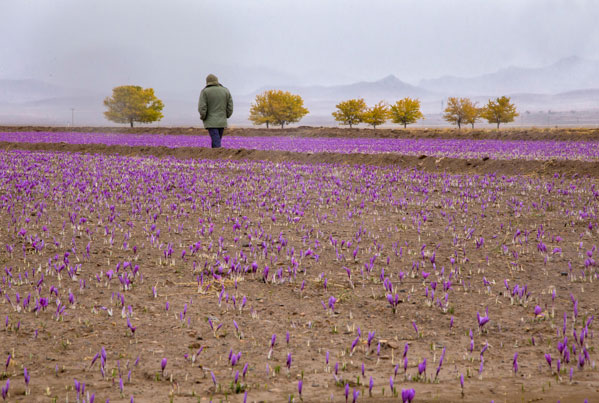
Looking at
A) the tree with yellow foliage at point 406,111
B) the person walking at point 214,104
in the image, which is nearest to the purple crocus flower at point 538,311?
the person walking at point 214,104

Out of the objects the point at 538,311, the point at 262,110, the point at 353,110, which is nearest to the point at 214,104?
the point at 538,311

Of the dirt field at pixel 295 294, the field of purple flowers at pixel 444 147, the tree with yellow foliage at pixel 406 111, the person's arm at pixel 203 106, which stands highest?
the tree with yellow foliage at pixel 406 111

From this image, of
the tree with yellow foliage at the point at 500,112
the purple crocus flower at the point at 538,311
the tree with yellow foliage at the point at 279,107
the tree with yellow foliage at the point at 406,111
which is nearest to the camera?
the purple crocus flower at the point at 538,311

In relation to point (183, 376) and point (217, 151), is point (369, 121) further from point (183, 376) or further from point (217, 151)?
point (183, 376)

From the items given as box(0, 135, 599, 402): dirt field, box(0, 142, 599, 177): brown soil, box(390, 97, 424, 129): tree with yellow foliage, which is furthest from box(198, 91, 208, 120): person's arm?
box(390, 97, 424, 129): tree with yellow foliage

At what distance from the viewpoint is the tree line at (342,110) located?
84438 millimetres

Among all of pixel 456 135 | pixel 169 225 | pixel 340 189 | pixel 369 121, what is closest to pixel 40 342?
pixel 169 225

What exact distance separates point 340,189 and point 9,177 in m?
9.48

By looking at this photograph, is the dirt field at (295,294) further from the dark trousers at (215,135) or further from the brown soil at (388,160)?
the dark trousers at (215,135)

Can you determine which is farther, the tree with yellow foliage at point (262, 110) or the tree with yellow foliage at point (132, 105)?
the tree with yellow foliage at point (132, 105)

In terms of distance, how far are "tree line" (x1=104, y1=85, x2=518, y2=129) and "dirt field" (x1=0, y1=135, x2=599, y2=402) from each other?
72.2 m

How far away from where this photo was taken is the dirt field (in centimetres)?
442

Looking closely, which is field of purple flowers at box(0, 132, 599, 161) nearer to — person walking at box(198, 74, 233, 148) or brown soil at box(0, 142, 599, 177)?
brown soil at box(0, 142, 599, 177)

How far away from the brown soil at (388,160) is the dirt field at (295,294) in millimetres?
5268
